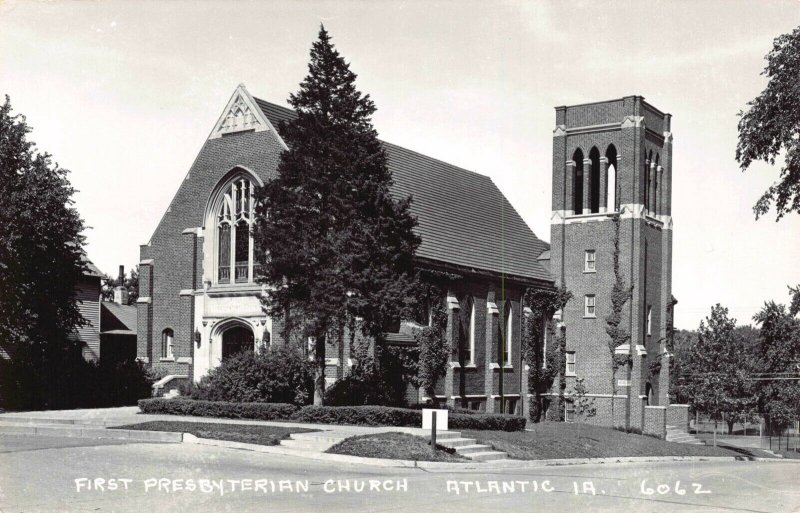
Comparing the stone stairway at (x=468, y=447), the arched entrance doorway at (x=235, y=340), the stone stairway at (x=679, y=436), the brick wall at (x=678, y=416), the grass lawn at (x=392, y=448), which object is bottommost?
the stone stairway at (x=679, y=436)

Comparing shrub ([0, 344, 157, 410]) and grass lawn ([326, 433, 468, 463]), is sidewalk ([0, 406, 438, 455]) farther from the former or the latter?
shrub ([0, 344, 157, 410])

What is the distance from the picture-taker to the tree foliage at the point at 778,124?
857 inches

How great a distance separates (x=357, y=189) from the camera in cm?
2938

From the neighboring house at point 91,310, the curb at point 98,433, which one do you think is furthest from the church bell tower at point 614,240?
the curb at point 98,433

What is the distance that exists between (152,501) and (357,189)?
659 inches

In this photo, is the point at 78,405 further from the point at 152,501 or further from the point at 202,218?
the point at 152,501

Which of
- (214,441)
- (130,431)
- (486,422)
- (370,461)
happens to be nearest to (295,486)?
(370,461)

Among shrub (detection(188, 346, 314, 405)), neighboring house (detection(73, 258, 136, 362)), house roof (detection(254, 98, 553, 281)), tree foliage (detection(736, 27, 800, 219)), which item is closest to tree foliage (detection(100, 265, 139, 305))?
neighboring house (detection(73, 258, 136, 362))

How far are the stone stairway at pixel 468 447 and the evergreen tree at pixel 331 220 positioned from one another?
5.05 metres

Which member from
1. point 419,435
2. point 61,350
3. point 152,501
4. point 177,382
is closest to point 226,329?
point 177,382

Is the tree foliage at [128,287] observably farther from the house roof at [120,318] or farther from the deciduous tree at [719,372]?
the deciduous tree at [719,372]

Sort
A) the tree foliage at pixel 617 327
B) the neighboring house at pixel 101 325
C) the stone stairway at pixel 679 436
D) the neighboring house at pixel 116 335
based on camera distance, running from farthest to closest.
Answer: the neighboring house at pixel 116 335 < the neighboring house at pixel 101 325 < the stone stairway at pixel 679 436 < the tree foliage at pixel 617 327

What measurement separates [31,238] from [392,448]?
1736cm

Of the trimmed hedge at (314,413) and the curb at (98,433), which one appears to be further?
the trimmed hedge at (314,413)
